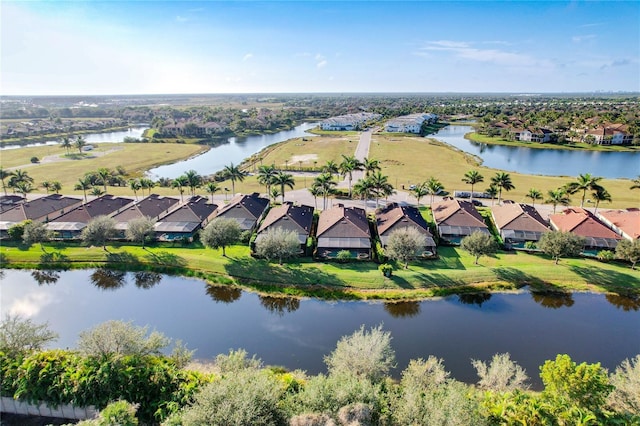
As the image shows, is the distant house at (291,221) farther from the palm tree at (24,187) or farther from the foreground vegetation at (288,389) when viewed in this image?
the palm tree at (24,187)

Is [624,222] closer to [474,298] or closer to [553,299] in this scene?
[553,299]

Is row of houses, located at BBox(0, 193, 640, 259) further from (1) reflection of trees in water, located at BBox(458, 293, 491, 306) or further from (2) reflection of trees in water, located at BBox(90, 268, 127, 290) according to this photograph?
(2) reflection of trees in water, located at BBox(90, 268, 127, 290)

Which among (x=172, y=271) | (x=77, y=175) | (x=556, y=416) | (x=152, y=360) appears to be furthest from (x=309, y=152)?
(x=556, y=416)

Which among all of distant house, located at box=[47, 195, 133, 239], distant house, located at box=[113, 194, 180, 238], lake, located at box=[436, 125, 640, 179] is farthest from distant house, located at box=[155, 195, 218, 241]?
lake, located at box=[436, 125, 640, 179]

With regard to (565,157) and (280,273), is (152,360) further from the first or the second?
(565,157)

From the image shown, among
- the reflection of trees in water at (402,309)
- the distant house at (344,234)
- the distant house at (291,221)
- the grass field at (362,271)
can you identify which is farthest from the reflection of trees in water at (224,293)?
the reflection of trees in water at (402,309)
